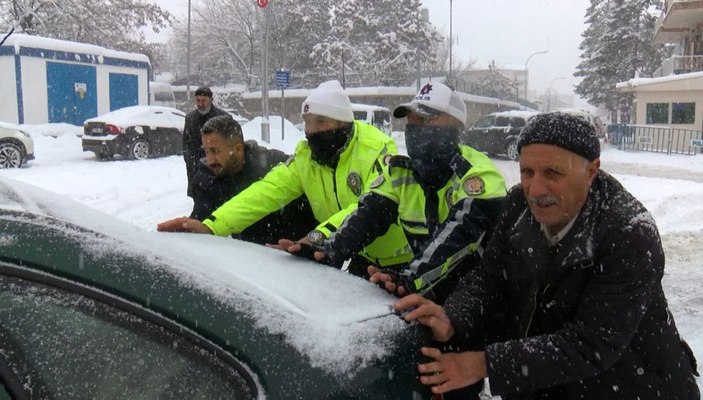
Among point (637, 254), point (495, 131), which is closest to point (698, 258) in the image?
point (637, 254)

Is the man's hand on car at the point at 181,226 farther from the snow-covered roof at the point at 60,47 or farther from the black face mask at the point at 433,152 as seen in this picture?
the snow-covered roof at the point at 60,47

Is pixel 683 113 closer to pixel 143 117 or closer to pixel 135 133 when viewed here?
pixel 143 117

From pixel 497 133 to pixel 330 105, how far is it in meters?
18.9

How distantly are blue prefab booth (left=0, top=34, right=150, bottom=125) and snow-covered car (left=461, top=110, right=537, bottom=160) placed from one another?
13.6 m

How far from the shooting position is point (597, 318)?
1815 millimetres

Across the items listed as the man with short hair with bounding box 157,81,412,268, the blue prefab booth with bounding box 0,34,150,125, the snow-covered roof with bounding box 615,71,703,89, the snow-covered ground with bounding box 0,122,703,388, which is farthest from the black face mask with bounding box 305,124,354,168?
the snow-covered roof with bounding box 615,71,703,89

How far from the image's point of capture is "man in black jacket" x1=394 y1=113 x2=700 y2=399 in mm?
1814

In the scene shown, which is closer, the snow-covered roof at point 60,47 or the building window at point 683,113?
the snow-covered roof at point 60,47

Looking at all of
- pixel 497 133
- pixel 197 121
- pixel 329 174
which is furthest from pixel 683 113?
pixel 329 174

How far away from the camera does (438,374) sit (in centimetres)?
180

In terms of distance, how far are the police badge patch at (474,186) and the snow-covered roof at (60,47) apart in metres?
22.9

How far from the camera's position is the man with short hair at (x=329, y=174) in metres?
3.32

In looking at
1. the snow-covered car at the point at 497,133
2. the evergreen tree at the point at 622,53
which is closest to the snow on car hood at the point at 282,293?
the snow-covered car at the point at 497,133

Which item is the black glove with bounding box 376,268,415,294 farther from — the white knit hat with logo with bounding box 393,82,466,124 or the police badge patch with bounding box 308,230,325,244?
the white knit hat with logo with bounding box 393,82,466,124
